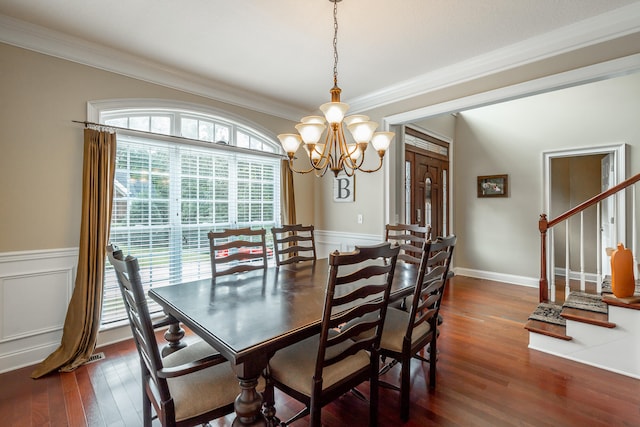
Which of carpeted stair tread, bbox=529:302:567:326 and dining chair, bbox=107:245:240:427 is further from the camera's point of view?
carpeted stair tread, bbox=529:302:567:326

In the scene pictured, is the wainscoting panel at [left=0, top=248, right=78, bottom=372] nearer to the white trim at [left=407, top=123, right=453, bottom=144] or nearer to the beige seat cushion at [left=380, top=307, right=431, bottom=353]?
the beige seat cushion at [left=380, top=307, right=431, bottom=353]

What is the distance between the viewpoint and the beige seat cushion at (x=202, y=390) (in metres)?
1.25

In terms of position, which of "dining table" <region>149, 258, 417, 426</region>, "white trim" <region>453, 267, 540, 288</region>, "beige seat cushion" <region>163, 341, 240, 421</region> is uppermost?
"dining table" <region>149, 258, 417, 426</region>

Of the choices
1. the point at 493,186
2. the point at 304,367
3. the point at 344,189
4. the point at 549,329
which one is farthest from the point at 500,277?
the point at 304,367

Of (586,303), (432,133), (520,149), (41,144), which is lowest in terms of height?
(586,303)

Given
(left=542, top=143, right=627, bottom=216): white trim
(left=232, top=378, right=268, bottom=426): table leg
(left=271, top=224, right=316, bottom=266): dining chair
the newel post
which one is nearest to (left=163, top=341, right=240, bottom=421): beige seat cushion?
(left=232, top=378, right=268, bottom=426): table leg

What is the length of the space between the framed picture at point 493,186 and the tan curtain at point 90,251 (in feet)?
17.5

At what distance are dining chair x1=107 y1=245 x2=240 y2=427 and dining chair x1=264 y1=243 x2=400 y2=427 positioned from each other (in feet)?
0.86

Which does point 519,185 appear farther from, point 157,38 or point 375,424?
point 157,38

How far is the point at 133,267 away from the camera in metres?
1.15

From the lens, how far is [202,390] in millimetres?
1311

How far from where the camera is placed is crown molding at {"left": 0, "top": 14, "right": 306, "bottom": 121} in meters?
2.28

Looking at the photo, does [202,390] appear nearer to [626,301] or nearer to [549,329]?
[549,329]

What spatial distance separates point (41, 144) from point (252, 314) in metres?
2.40
